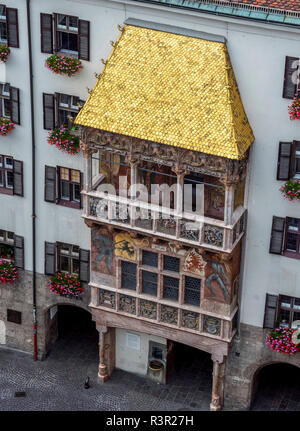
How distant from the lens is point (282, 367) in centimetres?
4934

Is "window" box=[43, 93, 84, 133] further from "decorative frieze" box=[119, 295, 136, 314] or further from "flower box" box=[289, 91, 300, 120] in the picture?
"flower box" box=[289, 91, 300, 120]

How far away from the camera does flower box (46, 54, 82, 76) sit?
42531 mm

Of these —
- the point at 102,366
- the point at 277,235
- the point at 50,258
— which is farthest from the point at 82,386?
the point at 277,235

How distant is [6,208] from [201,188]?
976 centimetres

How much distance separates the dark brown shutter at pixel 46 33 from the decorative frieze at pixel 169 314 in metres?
11.7

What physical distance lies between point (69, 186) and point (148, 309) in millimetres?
6263

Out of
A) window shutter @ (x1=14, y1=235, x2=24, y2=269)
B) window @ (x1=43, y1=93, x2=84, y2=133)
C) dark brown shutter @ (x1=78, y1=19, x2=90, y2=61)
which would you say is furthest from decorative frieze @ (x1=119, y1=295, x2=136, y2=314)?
dark brown shutter @ (x1=78, y1=19, x2=90, y2=61)

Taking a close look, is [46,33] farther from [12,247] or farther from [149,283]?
[149,283]

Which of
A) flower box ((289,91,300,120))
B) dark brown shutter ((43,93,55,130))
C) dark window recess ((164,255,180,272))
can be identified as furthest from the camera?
dark brown shutter ((43,93,55,130))

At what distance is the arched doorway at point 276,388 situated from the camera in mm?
46875

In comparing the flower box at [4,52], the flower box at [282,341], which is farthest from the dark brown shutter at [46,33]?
the flower box at [282,341]

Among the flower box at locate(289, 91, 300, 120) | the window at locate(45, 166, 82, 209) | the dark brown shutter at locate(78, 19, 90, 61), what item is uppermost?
the dark brown shutter at locate(78, 19, 90, 61)

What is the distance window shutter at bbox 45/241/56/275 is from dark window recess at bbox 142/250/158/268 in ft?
15.9

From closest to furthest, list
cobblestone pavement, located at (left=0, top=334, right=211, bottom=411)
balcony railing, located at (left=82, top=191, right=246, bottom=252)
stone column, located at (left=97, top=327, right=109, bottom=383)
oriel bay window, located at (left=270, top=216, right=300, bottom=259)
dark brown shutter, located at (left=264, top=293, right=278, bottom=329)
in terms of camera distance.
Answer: balcony railing, located at (left=82, top=191, right=246, bottom=252) < oriel bay window, located at (left=270, top=216, right=300, bottom=259) < dark brown shutter, located at (left=264, top=293, right=278, bottom=329) < cobblestone pavement, located at (left=0, top=334, right=211, bottom=411) < stone column, located at (left=97, top=327, right=109, bottom=383)
